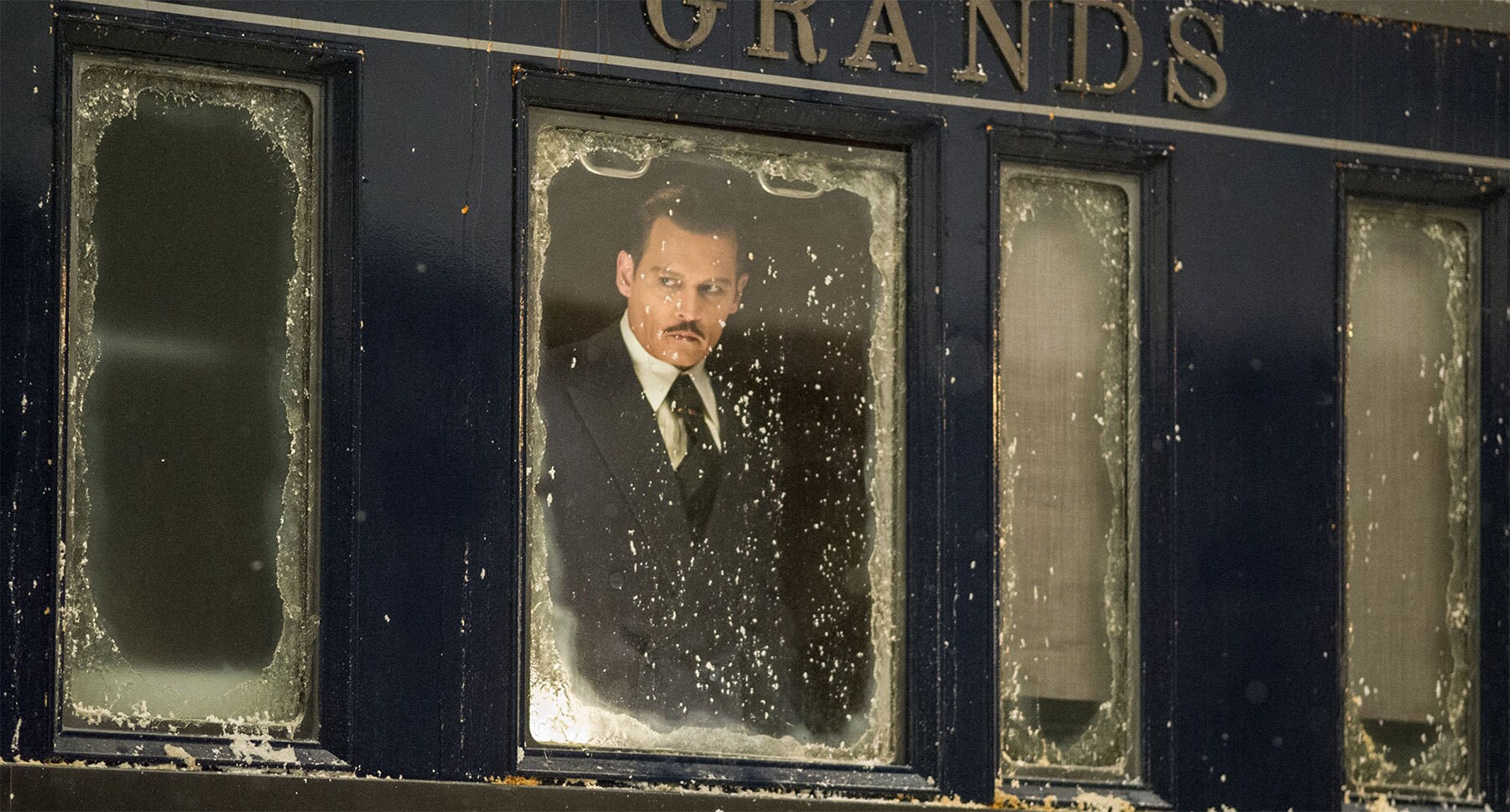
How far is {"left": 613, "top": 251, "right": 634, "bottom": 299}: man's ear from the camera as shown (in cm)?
496

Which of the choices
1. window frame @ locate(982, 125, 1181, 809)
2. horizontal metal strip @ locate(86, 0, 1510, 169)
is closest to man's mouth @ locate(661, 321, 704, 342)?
horizontal metal strip @ locate(86, 0, 1510, 169)

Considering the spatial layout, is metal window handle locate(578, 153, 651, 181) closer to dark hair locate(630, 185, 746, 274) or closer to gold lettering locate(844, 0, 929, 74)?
dark hair locate(630, 185, 746, 274)

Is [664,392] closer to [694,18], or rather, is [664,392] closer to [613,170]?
[613,170]

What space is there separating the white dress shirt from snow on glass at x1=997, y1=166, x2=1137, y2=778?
0.64 meters

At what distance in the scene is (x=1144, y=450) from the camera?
A: 521 centimetres

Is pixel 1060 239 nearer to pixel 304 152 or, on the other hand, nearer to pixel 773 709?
pixel 773 709

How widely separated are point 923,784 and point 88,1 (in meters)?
2.31

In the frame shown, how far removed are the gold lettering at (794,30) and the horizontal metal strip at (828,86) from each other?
0.16 feet

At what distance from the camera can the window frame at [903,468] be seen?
4770 millimetres

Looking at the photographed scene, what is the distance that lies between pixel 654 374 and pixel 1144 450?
110cm

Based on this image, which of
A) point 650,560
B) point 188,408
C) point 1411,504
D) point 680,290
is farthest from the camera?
point 1411,504

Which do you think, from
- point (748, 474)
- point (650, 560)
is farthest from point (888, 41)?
point (650, 560)

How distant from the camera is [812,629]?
4988 mm

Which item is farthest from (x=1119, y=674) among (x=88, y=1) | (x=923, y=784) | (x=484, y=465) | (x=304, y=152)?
(x=88, y=1)
